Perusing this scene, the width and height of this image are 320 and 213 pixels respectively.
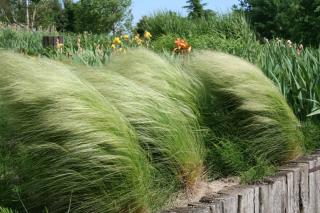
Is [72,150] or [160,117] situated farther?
[160,117]

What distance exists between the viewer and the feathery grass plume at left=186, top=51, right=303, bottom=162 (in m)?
3.09

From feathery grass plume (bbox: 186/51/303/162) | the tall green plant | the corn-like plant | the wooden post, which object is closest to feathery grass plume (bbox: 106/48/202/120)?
the tall green plant

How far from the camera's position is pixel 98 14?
23078 millimetres

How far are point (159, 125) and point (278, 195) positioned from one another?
729mm

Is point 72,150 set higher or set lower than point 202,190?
higher

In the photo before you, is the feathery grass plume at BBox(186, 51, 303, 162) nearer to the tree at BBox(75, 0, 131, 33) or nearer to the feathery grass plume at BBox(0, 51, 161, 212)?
the feathery grass plume at BBox(0, 51, 161, 212)

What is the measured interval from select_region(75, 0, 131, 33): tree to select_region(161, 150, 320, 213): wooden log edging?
20.3 meters

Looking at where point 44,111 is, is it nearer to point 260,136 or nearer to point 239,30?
point 260,136

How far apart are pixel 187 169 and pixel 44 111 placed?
2.50 feet

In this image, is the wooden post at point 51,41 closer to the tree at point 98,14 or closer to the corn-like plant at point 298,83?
the corn-like plant at point 298,83

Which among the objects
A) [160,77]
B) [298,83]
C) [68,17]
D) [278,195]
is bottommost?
[68,17]

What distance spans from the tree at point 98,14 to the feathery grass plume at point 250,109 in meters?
20.1

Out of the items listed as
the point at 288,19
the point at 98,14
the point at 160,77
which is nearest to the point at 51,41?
the point at 160,77

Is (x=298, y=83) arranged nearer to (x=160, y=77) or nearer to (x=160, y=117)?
(x=160, y=77)
